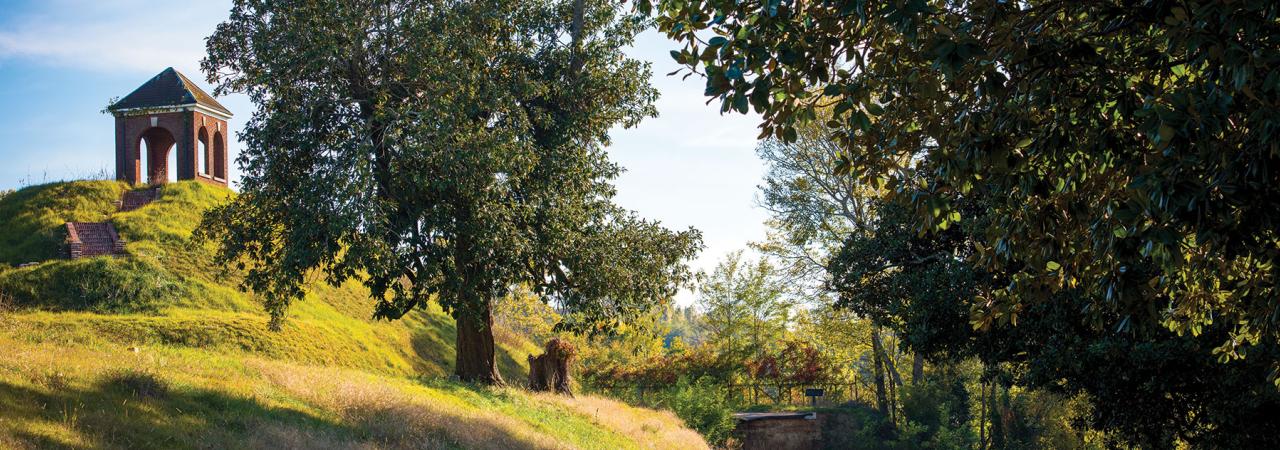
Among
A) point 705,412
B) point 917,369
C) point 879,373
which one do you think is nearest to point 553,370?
point 705,412

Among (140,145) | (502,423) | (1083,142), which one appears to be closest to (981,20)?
(1083,142)

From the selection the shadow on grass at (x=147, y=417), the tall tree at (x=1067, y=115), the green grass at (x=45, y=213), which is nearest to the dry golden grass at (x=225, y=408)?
the shadow on grass at (x=147, y=417)

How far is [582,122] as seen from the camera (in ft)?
71.4

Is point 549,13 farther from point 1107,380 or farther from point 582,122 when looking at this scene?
point 1107,380

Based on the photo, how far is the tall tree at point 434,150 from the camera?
1750 centimetres

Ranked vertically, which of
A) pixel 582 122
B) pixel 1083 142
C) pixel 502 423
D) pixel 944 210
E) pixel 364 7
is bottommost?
pixel 502 423

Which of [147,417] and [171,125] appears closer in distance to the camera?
[147,417]

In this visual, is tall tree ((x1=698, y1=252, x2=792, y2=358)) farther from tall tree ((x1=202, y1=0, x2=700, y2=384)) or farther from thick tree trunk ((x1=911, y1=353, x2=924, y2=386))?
tall tree ((x1=202, y1=0, x2=700, y2=384))

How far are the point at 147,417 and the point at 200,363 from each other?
435 centimetres

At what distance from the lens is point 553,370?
27.1m

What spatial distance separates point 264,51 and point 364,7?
2247 mm

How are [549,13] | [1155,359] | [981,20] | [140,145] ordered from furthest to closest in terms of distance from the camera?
[140,145], [549,13], [1155,359], [981,20]

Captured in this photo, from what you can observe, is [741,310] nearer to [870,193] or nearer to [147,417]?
[870,193]

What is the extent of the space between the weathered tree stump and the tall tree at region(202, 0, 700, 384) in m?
5.76
